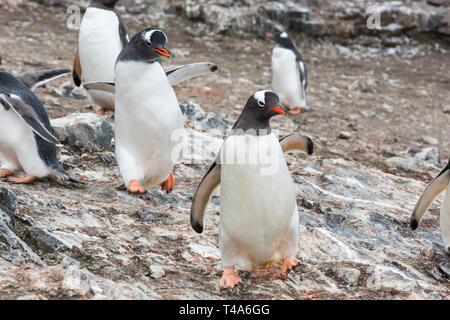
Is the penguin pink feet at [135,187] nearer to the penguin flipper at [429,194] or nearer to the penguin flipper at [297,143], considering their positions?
the penguin flipper at [297,143]

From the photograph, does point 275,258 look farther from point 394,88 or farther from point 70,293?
point 394,88

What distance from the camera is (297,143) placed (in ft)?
12.8

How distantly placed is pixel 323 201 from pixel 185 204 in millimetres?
1251

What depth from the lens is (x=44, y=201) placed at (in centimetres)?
420

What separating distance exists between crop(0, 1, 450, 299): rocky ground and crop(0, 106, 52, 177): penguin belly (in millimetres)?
175

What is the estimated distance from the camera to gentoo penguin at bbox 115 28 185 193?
4.62m

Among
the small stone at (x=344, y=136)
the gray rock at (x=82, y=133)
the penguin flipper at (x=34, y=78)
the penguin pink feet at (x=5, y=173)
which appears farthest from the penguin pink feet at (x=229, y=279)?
the small stone at (x=344, y=136)

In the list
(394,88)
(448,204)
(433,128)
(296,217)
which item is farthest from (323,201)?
(394,88)

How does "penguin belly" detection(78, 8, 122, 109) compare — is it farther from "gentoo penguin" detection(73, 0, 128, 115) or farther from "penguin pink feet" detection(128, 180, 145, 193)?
"penguin pink feet" detection(128, 180, 145, 193)

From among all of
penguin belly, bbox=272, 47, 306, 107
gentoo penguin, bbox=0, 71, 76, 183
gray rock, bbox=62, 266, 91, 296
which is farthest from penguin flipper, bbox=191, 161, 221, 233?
penguin belly, bbox=272, 47, 306, 107

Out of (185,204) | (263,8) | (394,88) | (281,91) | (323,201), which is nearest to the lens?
(185,204)

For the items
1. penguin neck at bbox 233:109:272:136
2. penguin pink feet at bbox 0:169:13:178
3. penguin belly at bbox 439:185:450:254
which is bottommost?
penguin belly at bbox 439:185:450:254

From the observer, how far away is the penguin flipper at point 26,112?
4270 millimetres

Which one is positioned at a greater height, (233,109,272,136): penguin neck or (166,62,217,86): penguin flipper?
(233,109,272,136): penguin neck
